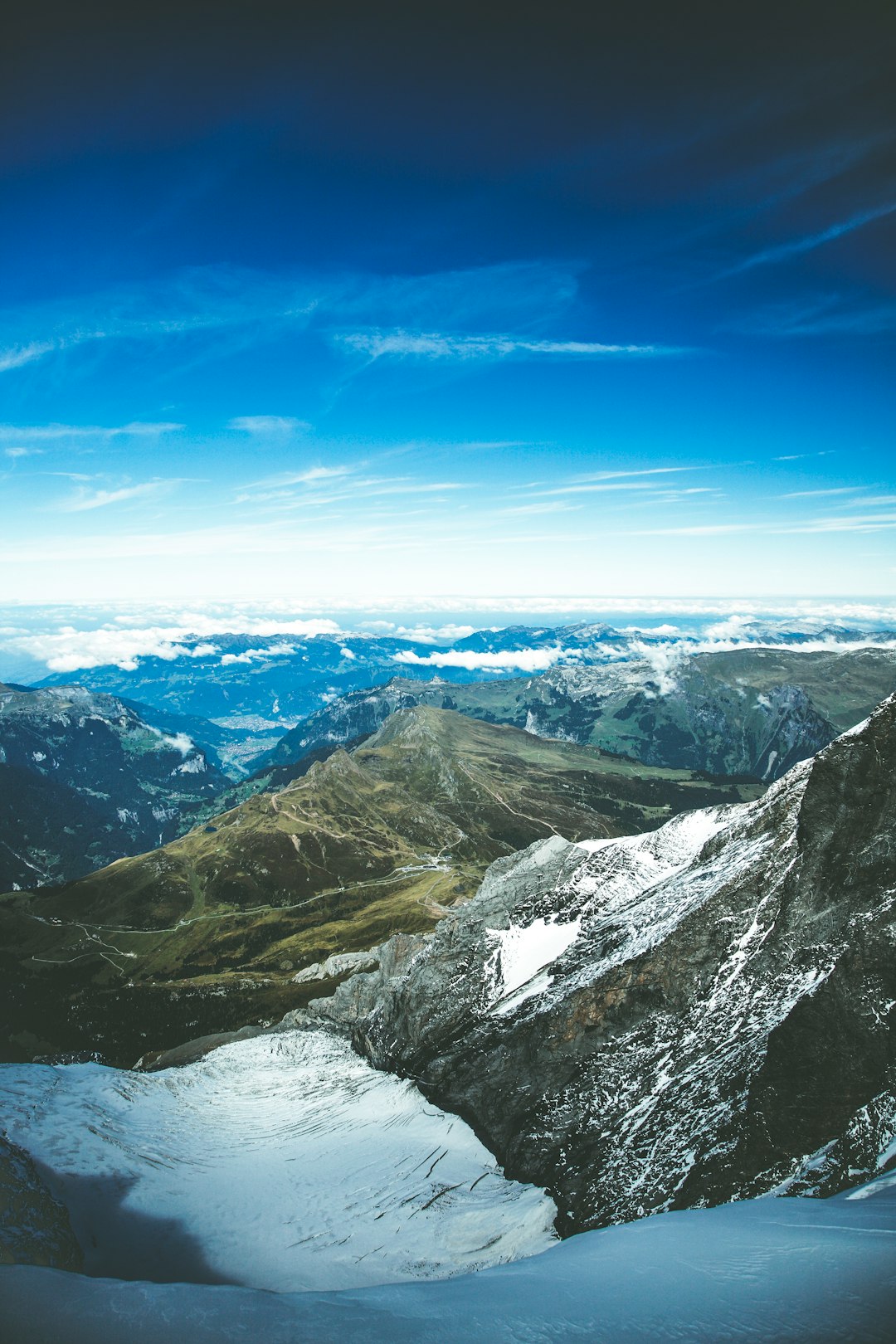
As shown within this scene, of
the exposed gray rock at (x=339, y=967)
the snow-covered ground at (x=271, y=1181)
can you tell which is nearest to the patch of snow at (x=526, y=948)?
the snow-covered ground at (x=271, y=1181)

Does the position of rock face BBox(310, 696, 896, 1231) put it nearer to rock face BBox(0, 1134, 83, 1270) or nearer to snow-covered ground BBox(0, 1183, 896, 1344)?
snow-covered ground BBox(0, 1183, 896, 1344)

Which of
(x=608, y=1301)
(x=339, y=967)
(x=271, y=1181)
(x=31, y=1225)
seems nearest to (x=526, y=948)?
(x=271, y=1181)

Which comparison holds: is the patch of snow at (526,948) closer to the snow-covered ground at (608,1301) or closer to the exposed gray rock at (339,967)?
the snow-covered ground at (608,1301)

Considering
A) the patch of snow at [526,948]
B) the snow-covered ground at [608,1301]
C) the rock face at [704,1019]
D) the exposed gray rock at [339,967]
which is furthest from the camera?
the exposed gray rock at [339,967]

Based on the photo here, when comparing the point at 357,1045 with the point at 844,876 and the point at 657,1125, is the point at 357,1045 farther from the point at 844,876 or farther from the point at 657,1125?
the point at 844,876

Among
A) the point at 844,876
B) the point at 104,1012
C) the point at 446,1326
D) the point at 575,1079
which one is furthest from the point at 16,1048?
the point at 844,876

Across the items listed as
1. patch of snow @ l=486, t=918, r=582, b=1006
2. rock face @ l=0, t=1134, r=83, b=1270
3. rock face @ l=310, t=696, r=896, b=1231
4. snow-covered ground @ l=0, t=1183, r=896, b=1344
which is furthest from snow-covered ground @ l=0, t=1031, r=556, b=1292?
snow-covered ground @ l=0, t=1183, r=896, b=1344

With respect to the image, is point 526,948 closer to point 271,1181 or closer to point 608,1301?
point 271,1181
